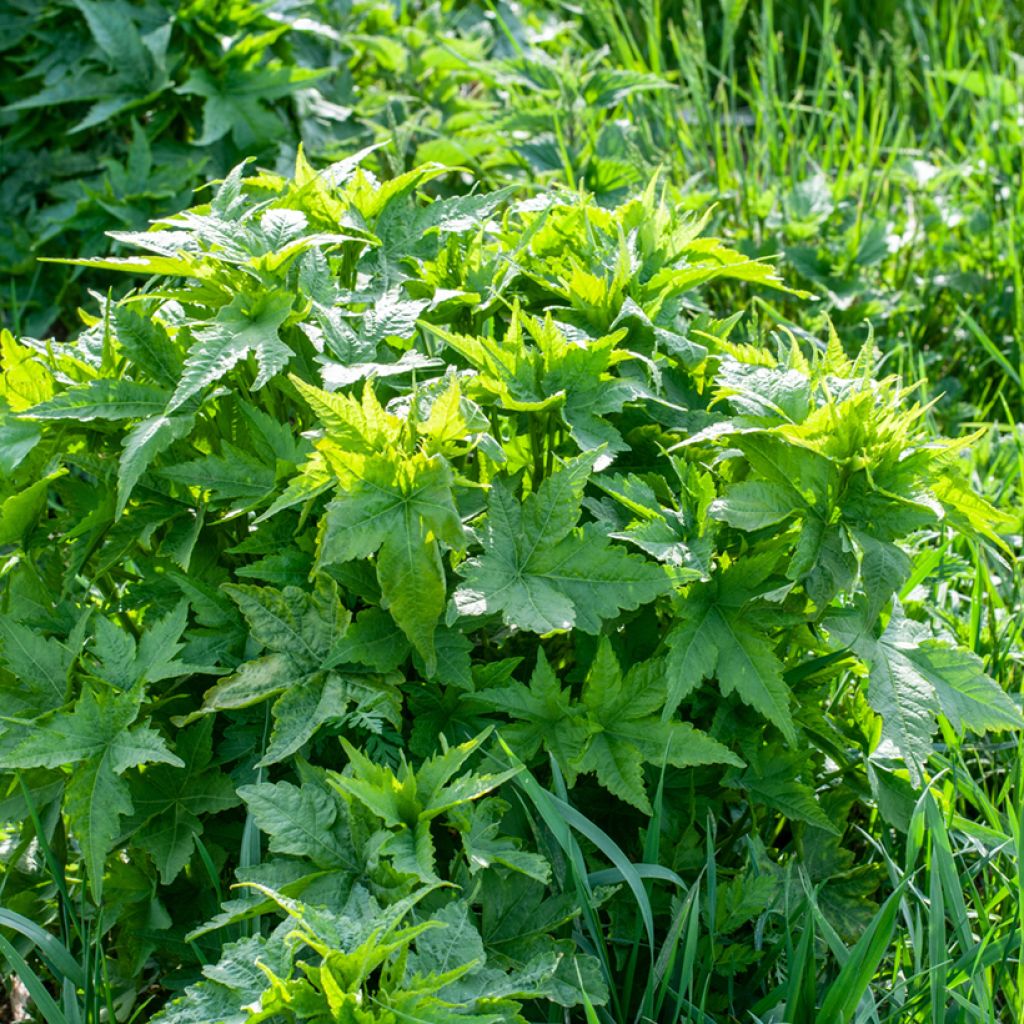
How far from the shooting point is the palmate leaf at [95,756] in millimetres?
1556

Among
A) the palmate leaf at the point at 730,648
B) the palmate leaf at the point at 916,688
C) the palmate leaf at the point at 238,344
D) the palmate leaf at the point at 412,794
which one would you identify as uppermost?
the palmate leaf at the point at 238,344

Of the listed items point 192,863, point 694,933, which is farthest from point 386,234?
point 694,933

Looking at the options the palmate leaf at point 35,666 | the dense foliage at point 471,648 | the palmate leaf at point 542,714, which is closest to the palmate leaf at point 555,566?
the dense foliage at point 471,648

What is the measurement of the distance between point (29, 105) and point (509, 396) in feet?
8.11

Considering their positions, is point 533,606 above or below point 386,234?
below

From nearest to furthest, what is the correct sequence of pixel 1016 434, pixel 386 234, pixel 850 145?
pixel 386 234, pixel 1016 434, pixel 850 145

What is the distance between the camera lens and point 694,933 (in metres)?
1.56

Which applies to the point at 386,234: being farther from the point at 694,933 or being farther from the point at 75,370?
the point at 694,933

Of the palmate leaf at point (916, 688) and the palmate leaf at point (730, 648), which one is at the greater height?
the palmate leaf at point (730, 648)

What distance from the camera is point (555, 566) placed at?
1607 mm

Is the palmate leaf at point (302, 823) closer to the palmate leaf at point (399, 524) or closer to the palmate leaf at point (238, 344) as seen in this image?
the palmate leaf at point (399, 524)

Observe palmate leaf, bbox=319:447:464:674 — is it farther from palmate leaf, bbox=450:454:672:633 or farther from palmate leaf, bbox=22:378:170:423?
palmate leaf, bbox=22:378:170:423

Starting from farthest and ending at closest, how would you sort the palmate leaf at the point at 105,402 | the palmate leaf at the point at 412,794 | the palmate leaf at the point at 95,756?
1. the palmate leaf at the point at 105,402
2. the palmate leaf at the point at 95,756
3. the palmate leaf at the point at 412,794

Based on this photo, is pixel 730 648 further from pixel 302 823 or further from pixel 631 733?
pixel 302 823
